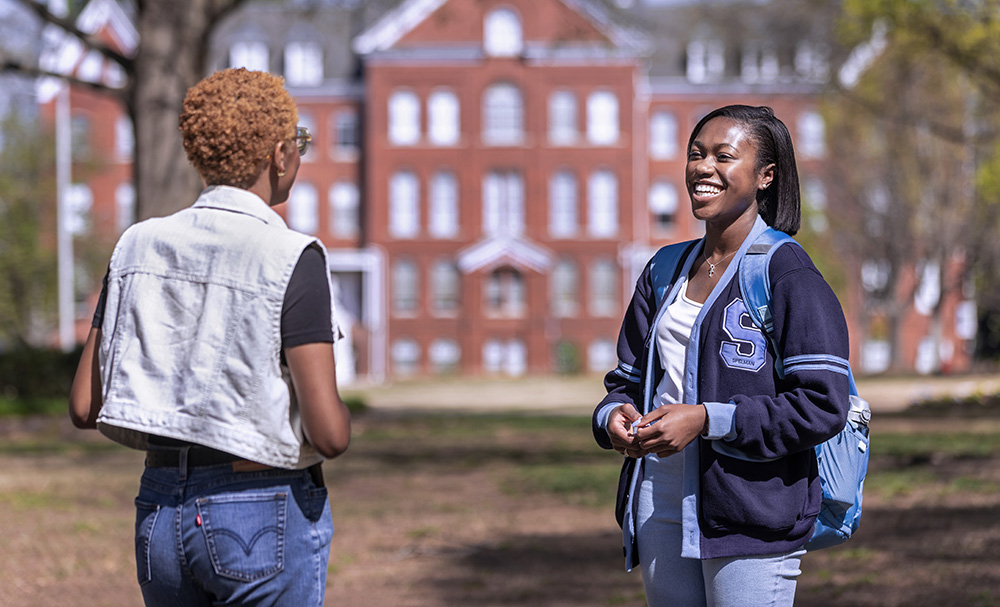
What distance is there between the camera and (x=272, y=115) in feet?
8.61

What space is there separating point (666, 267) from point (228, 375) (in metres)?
1.16

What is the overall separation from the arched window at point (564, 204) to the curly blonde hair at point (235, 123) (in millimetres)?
42872

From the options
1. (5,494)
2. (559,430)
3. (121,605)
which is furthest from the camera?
(559,430)

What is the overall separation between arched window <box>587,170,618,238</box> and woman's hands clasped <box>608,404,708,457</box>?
141ft

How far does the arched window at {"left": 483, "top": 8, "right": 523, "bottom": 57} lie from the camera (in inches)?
1757

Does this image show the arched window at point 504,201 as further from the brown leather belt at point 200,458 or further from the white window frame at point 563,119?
the brown leather belt at point 200,458

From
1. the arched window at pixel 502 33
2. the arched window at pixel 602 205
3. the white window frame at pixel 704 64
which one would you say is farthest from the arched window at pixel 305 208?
the white window frame at pixel 704 64

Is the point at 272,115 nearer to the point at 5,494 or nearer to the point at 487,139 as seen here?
the point at 5,494

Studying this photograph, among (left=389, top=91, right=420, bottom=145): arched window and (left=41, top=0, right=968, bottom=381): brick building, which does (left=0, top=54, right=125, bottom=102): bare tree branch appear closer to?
(left=41, top=0, right=968, bottom=381): brick building

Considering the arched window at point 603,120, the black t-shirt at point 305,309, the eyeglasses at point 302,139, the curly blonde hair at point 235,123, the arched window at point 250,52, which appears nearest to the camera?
the black t-shirt at point 305,309

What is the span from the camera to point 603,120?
4497 cm

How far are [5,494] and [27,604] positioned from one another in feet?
13.8

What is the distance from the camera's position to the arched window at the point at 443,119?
44969 mm

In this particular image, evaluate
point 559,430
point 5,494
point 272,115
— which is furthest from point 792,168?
point 559,430
